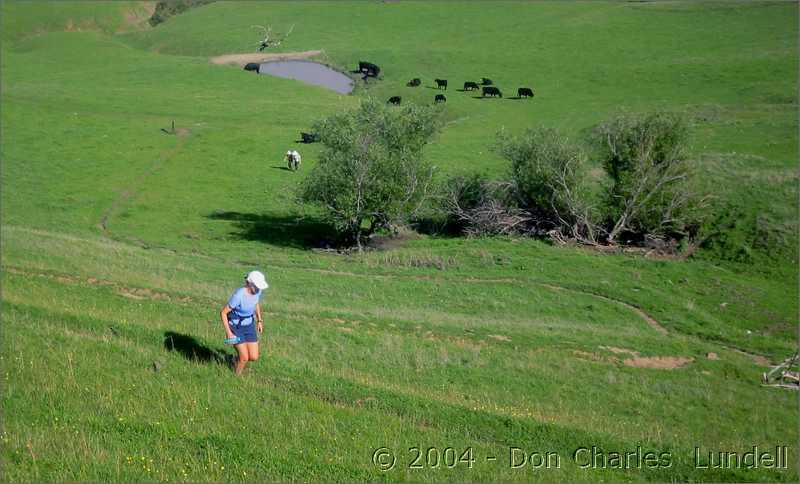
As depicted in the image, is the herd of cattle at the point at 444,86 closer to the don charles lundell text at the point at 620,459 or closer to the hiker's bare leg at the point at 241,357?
the hiker's bare leg at the point at 241,357

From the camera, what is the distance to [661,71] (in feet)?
280

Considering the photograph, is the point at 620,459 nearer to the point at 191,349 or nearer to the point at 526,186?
the point at 191,349

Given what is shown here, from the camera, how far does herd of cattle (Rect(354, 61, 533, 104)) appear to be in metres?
77.8

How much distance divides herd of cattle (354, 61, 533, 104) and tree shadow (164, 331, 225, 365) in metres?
62.0

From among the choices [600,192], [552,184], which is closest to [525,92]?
[600,192]

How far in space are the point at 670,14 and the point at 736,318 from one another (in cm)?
8935

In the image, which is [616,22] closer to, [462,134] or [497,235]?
[462,134]

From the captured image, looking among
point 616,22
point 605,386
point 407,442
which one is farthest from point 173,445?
point 616,22

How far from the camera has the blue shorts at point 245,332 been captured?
542 inches

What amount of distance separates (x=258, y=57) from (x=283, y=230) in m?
65.1

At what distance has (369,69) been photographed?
9188 centimetres

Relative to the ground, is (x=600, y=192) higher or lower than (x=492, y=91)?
lower

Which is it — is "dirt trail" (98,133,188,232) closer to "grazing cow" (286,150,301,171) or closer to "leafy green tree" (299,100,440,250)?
"grazing cow" (286,150,301,171)

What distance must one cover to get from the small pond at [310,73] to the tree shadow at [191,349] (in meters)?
75.1
